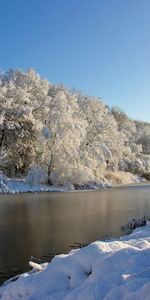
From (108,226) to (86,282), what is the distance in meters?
12.8

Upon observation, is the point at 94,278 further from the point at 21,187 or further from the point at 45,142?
the point at 45,142

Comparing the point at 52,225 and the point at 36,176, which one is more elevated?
the point at 36,176

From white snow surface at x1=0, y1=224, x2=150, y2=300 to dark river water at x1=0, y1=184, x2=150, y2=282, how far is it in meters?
3.51

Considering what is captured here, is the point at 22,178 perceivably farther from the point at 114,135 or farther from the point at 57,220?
the point at 57,220

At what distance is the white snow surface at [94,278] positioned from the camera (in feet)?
20.1

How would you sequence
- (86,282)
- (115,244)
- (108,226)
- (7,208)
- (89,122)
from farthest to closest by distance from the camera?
(89,122) < (7,208) < (108,226) < (115,244) < (86,282)

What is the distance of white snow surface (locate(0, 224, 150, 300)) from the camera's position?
20.1ft

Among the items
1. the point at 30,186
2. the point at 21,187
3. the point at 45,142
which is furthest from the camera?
the point at 45,142

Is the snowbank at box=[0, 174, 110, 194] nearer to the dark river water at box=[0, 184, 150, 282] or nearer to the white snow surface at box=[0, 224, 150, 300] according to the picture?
the dark river water at box=[0, 184, 150, 282]

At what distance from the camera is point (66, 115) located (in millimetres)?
47938

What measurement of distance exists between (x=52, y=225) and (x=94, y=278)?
13.4m

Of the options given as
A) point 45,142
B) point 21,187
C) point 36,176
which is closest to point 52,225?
point 21,187

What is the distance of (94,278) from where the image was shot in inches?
269

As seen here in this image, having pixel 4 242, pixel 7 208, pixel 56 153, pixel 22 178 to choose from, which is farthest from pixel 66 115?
pixel 4 242
